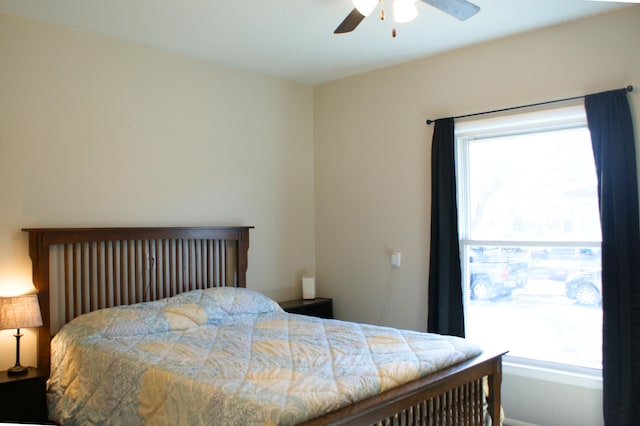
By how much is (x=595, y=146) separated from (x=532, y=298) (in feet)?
3.61

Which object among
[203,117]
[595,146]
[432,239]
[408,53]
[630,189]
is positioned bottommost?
[432,239]

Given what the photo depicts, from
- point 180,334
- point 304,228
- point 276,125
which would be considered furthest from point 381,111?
point 180,334

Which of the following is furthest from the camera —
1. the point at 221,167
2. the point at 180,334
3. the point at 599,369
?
the point at 221,167

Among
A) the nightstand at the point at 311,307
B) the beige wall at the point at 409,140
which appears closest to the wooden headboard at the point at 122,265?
the nightstand at the point at 311,307

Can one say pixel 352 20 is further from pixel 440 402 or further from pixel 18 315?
pixel 18 315

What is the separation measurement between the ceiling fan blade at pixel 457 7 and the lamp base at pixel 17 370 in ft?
9.67

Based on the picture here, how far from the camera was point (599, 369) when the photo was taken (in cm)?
327

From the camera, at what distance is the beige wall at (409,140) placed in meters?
3.29

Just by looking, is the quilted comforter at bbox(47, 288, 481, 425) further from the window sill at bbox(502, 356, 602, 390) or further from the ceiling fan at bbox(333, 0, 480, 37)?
the ceiling fan at bbox(333, 0, 480, 37)

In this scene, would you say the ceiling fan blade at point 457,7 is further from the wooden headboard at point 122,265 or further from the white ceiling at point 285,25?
the wooden headboard at point 122,265

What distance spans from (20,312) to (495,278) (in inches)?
121

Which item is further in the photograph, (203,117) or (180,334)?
(203,117)

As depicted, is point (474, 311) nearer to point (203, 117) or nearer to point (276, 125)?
point (276, 125)

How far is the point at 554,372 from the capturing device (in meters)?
3.41
